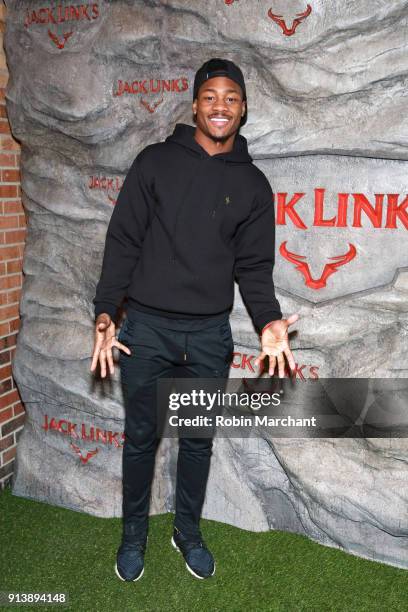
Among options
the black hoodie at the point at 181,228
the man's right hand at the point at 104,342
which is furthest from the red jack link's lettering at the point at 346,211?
the man's right hand at the point at 104,342

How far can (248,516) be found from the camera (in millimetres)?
3502

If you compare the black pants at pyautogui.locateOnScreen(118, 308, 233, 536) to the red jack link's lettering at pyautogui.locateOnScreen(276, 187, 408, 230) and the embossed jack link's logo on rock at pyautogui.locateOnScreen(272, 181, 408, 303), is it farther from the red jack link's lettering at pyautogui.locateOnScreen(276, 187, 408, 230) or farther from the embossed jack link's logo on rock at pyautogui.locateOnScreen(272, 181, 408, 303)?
the red jack link's lettering at pyautogui.locateOnScreen(276, 187, 408, 230)

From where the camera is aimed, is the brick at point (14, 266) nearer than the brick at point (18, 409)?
Yes

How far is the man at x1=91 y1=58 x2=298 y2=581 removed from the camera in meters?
2.79

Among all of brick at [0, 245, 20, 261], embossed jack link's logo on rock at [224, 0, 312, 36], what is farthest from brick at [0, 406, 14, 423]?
embossed jack link's logo on rock at [224, 0, 312, 36]

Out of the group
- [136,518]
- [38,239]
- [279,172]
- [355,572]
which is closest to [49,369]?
[38,239]

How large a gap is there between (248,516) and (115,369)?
1.02 metres

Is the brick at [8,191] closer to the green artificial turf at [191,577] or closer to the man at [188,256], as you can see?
the man at [188,256]

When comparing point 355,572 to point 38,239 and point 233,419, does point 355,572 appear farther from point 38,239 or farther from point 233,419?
point 38,239

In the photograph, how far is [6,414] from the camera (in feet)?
12.6

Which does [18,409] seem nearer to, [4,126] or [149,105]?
[4,126]

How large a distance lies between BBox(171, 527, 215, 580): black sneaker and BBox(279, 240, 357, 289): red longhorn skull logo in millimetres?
1312

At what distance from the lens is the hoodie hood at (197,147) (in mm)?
2828

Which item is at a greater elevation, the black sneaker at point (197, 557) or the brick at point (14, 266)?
the brick at point (14, 266)
